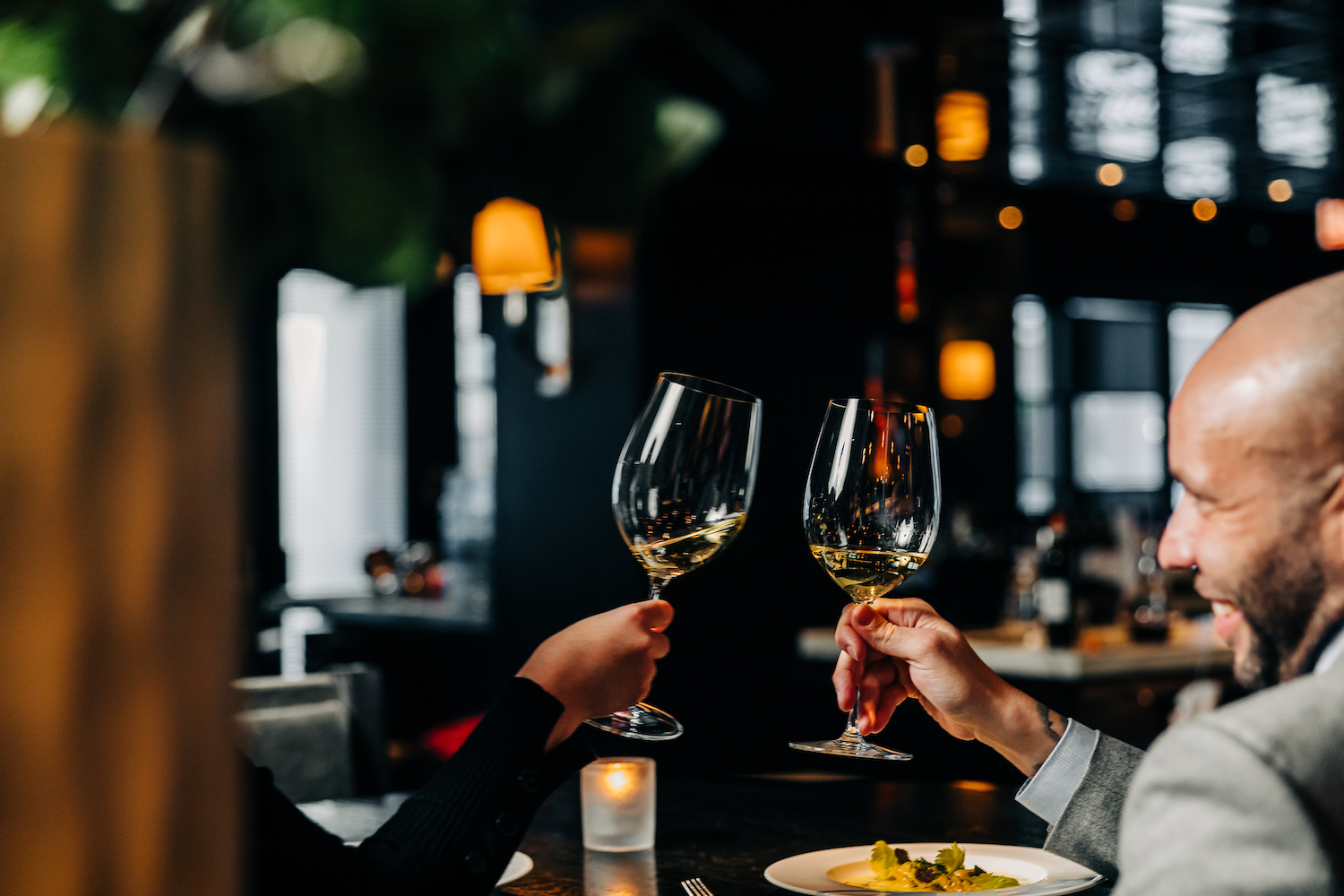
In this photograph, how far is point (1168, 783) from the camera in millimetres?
683

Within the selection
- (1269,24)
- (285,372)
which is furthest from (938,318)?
(285,372)

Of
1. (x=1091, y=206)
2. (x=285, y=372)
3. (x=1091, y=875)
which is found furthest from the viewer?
(x=1091, y=206)

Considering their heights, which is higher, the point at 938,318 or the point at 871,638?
the point at 938,318

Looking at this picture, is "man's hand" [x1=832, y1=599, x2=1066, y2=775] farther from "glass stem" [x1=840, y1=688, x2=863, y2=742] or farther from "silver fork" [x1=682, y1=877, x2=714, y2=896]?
"silver fork" [x1=682, y1=877, x2=714, y2=896]

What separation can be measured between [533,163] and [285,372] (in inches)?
350

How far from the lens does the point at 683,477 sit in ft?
4.05

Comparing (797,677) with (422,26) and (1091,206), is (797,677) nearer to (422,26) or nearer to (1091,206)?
(422,26)

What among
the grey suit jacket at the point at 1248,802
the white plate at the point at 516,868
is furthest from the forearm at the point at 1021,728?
the grey suit jacket at the point at 1248,802

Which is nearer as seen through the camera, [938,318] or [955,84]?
[955,84]

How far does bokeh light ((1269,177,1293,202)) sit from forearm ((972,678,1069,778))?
9.69 metres

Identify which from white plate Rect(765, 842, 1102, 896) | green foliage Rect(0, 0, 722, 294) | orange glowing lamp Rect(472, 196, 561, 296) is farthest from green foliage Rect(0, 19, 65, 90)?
orange glowing lamp Rect(472, 196, 561, 296)

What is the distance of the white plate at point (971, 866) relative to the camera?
118cm

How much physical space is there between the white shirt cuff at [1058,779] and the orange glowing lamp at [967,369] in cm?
800

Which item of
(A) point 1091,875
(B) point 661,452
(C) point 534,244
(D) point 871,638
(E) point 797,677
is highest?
(C) point 534,244
